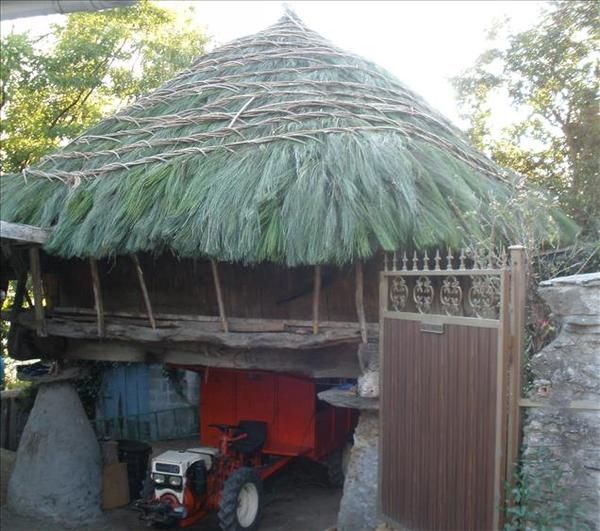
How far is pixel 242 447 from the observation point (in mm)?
7387

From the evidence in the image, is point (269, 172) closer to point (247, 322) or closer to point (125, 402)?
point (247, 322)

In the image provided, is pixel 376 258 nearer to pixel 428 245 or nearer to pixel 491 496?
pixel 428 245

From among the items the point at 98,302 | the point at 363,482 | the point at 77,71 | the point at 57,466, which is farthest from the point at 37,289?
the point at 77,71

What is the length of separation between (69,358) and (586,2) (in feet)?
23.4

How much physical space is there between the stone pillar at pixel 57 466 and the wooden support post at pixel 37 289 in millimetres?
929

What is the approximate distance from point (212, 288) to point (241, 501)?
2.19 metres

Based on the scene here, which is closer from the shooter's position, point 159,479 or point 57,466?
point 159,479

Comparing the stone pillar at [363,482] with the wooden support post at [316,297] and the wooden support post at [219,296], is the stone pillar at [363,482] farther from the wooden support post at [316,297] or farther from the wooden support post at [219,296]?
the wooden support post at [219,296]

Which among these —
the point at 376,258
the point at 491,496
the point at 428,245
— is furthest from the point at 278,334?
the point at 491,496

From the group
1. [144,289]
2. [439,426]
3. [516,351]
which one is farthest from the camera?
[144,289]

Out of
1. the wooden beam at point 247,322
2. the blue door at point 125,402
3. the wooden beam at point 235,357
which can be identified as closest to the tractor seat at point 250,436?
the wooden beam at point 235,357

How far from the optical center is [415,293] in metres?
4.91

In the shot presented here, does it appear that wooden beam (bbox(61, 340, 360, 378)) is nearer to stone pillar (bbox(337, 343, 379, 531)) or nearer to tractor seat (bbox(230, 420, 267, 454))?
stone pillar (bbox(337, 343, 379, 531))

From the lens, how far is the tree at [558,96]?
7898 mm
